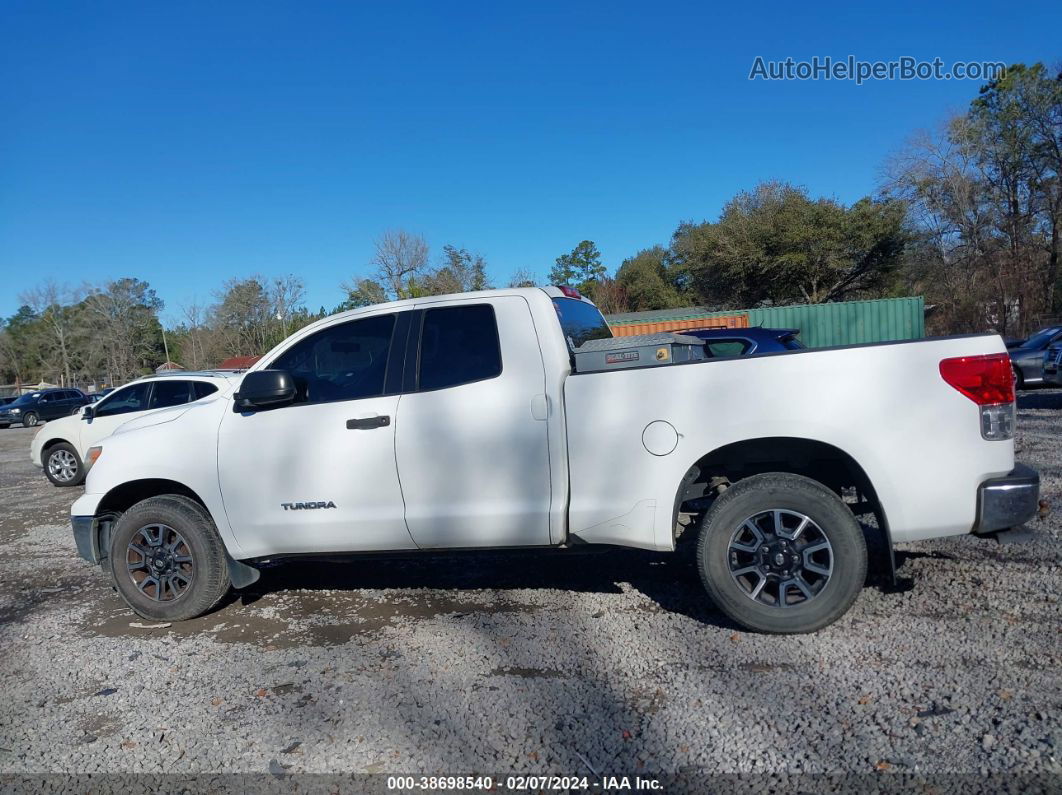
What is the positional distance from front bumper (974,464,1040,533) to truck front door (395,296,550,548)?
2201 mm

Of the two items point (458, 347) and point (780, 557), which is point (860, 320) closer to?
point (780, 557)

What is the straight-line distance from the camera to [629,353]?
13.4ft

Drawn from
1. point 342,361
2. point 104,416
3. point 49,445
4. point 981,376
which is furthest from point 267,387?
point 49,445

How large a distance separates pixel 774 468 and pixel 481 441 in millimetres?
1714

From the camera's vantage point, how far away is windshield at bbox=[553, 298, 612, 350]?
4449 mm

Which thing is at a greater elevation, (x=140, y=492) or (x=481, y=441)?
(x=481, y=441)

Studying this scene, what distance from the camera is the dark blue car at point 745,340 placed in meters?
8.59

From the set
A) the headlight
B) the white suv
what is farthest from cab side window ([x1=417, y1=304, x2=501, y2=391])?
the white suv

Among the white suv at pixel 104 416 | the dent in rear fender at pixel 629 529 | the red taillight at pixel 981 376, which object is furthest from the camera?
the white suv at pixel 104 416

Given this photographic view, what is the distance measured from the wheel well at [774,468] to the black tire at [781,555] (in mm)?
171

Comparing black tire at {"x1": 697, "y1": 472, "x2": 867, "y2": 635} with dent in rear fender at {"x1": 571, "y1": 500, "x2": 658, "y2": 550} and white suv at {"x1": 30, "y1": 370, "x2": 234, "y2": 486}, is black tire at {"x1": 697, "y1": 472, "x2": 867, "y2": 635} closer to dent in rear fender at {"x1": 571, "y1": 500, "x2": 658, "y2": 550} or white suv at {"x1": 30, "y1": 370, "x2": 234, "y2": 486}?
dent in rear fender at {"x1": 571, "y1": 500, "x2": 658, "y2": 550}

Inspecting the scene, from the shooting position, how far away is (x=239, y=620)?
187 inches

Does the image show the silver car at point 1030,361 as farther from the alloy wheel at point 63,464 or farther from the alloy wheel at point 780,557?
the alloy wheel at point 63,464

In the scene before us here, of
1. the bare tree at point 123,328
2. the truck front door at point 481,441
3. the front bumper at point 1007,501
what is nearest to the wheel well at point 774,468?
the front bumper at point 1007,501
